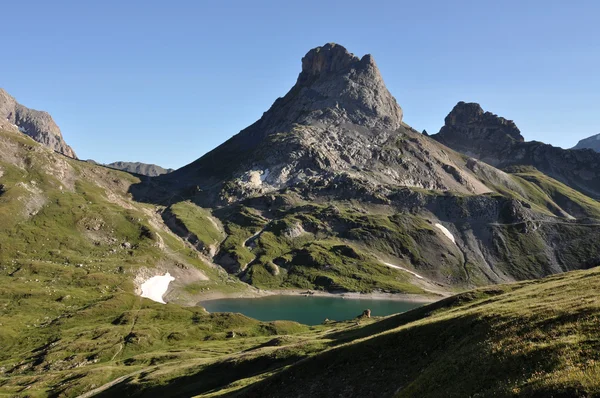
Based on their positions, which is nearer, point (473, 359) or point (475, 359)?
point (475, 359)

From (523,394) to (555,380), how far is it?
156cm

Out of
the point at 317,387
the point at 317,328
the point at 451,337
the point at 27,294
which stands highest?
the point at 27,294

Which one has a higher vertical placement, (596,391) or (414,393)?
(596,391)

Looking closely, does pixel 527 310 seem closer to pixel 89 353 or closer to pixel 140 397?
pixel 140 397

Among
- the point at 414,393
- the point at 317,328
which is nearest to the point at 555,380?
the point at 414,393

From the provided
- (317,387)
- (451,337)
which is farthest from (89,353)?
(451,337)

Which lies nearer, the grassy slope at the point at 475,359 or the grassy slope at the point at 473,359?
the grassy slope at the point at 475,359

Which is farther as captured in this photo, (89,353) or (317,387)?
(89,353)

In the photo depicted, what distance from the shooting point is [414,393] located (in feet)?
87.7

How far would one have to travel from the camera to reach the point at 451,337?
3631cm

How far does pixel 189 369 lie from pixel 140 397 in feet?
30.1

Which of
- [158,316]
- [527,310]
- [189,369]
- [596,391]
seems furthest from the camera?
[158,316]

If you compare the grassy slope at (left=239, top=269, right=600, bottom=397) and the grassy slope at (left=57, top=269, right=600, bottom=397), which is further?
the grassy slope at (left=57, top=269, right=600, bottom=397)

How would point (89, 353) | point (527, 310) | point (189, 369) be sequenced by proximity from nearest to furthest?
point (527, 310)
point (189, 369)
point (89, 353)
